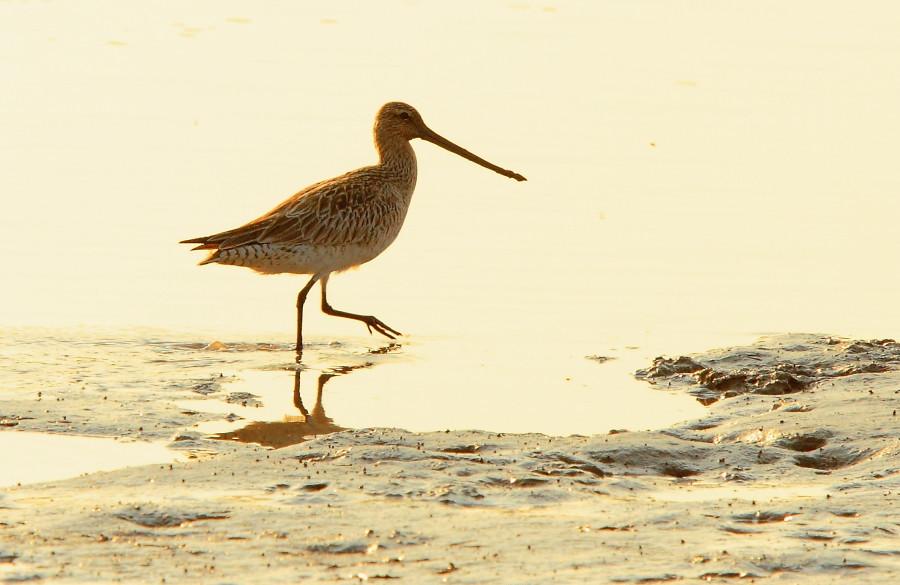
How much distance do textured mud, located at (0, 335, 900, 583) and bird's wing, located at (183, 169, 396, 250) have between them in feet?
9.32

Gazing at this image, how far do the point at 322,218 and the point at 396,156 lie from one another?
1.31m

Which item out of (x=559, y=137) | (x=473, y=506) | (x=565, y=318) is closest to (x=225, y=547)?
(x=473, y=506)

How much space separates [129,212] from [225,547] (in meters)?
6.74

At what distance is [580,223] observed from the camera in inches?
470

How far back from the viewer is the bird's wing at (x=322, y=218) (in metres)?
9.65

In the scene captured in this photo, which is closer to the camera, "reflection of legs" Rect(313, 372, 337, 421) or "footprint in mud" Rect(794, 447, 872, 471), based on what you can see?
"footprint in mud" Rect(794, 447, 872, 471)

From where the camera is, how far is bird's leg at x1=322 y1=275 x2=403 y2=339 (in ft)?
31.7

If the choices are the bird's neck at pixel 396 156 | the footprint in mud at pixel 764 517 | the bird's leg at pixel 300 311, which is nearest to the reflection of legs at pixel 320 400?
the bird's leg at pixel 300 311

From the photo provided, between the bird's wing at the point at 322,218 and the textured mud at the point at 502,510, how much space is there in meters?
2.84

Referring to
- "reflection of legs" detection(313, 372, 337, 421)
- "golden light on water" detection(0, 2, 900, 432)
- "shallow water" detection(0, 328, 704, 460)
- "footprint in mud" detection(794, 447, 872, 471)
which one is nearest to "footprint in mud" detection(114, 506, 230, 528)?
"shallow water" detection(0, 328, 704, 460)

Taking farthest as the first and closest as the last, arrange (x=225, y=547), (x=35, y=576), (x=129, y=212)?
(x=129, y=212) → (x=225, y=547) → (x=35, y=576)

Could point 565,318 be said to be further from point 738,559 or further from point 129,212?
point 738,559

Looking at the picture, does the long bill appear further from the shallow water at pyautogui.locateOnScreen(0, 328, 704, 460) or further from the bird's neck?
the shallow water at pyautogui.locateOnScreen(0, 328, 704, 460)

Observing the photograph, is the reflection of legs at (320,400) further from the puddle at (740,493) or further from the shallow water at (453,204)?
the puddle at (740,493)
